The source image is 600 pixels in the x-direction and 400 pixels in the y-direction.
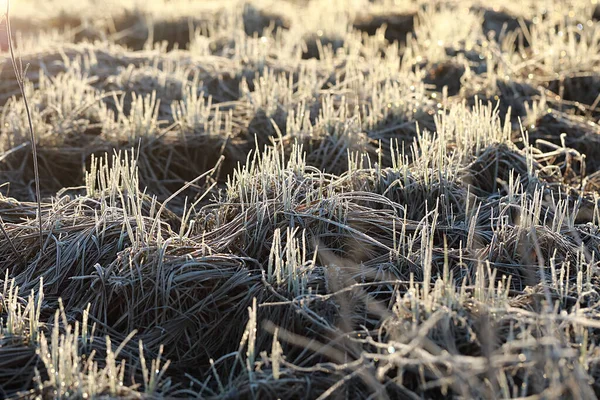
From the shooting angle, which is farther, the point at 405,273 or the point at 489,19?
the point at 489,19

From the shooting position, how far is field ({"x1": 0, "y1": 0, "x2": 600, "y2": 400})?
2.02m

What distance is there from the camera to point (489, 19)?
787 centimetres

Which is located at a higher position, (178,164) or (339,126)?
(339,126)

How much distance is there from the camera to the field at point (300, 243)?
2.02m

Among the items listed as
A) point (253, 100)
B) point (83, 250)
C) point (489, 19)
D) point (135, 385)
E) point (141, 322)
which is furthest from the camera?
point (489, 19)

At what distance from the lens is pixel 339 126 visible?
3.97m

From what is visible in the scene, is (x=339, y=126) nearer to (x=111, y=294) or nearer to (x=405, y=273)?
(x=405, y=273)

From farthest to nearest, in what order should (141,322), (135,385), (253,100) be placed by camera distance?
1. (253,100)
2. (141,322)
3. (135,385)

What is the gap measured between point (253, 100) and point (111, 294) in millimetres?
2188

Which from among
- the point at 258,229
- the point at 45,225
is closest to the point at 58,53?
the point at 45,225

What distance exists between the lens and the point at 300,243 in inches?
107

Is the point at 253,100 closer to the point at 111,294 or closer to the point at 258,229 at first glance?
the point at 258,229

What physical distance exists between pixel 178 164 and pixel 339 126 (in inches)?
35.8

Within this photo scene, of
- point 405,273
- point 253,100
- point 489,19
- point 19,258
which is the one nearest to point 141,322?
point 19,258
